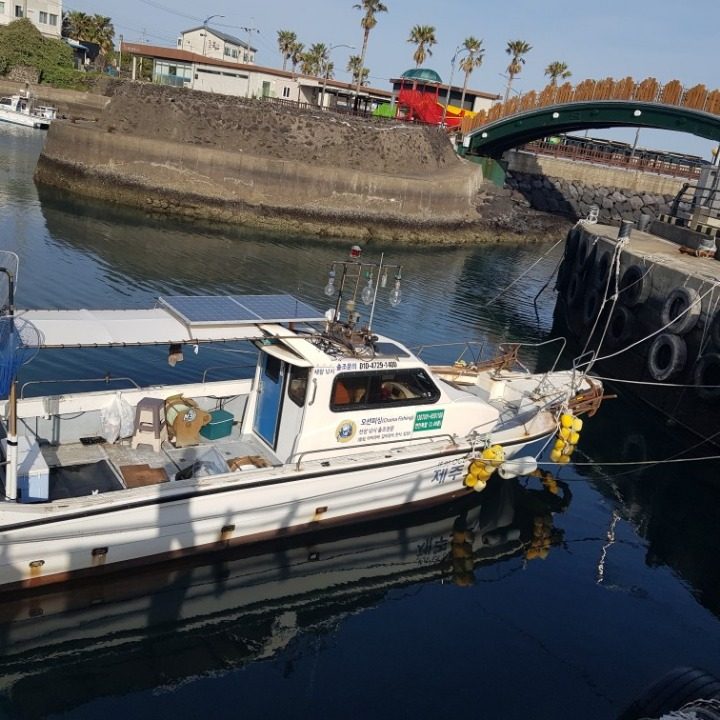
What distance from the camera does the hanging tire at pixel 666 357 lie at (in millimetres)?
17391

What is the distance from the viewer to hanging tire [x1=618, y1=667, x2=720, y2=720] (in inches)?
302

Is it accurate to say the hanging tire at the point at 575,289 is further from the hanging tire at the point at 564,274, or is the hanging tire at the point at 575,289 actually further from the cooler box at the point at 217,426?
the cooler box at the point at 217,426

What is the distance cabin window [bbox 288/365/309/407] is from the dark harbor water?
223 cm

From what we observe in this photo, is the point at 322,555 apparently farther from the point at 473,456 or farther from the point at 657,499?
the point at 657,499

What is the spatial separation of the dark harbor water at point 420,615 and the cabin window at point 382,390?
2.13m

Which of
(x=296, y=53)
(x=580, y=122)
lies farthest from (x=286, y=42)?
(x=580, y=122)

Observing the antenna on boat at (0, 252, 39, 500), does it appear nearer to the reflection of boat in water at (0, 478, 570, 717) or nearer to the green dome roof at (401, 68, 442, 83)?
the reflection of boat in water at (0, 478, 570, 717)

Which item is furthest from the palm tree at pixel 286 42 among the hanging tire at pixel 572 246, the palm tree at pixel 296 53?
the hanging tire at pixel 572 246

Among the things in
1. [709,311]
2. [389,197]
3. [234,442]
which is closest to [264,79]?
[389,197]

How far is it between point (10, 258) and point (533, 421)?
9042mm

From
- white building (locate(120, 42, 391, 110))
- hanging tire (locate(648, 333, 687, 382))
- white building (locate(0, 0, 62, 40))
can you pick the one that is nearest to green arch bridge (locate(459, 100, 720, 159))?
white building (locate(120, 42, 391, 110))

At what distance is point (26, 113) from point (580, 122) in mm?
47487

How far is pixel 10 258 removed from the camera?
815cm

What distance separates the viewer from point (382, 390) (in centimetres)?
1109
